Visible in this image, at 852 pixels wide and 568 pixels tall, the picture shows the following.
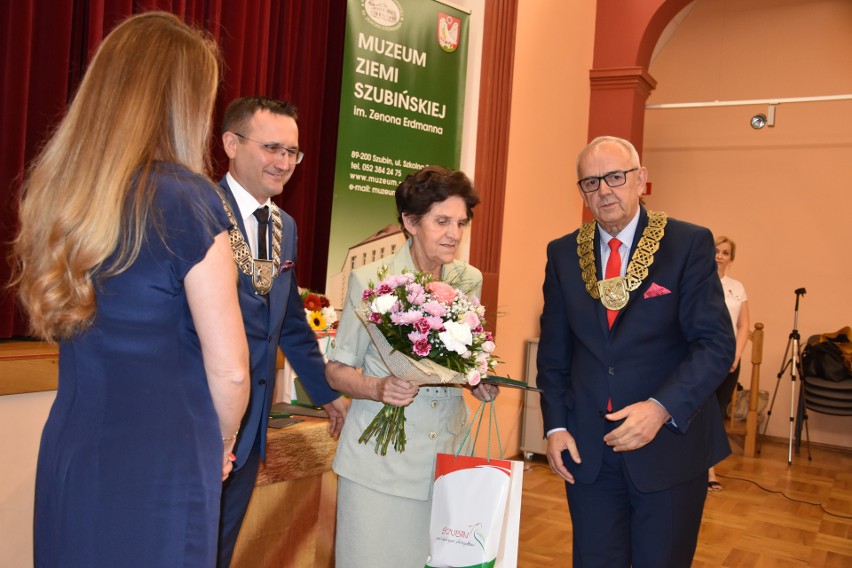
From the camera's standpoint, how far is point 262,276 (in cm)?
225

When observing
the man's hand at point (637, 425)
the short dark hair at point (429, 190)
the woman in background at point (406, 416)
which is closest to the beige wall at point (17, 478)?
the woman in background at point (406, 416)

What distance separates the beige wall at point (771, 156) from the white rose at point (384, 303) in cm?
831

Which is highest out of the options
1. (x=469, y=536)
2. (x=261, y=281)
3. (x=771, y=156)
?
(x=771, y=156)

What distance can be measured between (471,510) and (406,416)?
12.4 inches

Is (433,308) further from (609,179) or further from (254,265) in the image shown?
(609,179)

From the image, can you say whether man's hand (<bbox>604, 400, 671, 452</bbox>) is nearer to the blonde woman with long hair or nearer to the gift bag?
the gift bag

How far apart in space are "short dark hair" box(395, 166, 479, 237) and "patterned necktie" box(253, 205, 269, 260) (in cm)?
41

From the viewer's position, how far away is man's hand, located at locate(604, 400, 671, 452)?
2.19 meters

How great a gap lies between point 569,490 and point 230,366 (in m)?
1.29

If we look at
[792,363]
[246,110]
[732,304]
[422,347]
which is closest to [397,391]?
[422,347]

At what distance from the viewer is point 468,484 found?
2.18 m

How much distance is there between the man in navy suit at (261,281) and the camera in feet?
7.38

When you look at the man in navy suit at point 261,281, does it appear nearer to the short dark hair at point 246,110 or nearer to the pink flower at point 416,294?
the short dark hair at point 246,110

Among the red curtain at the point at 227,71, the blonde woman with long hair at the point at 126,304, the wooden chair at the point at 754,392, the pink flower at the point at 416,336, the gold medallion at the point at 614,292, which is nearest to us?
the blonde woman with long hair at the point at 126,304
